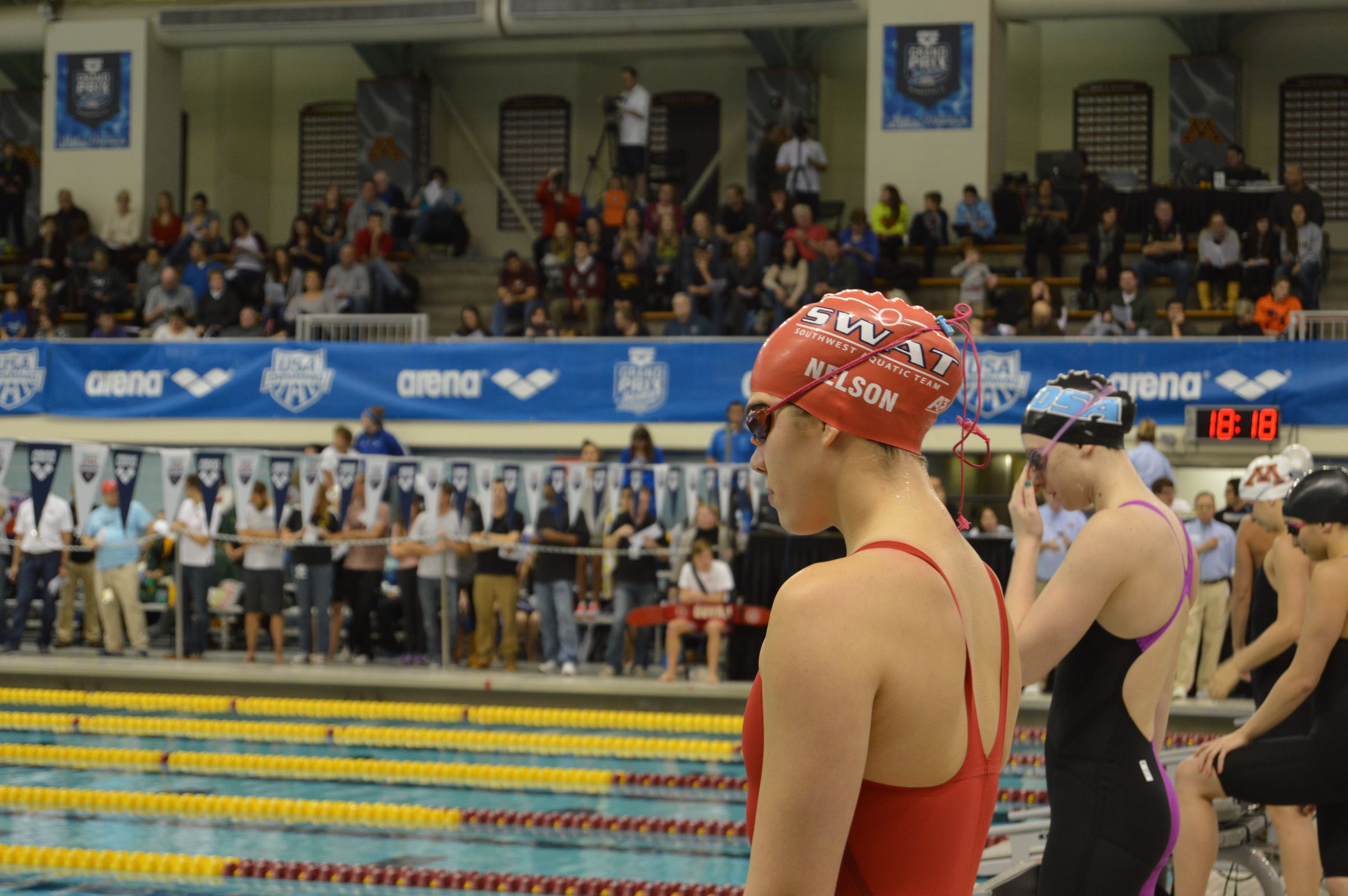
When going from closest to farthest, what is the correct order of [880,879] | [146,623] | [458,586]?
[880,879]
[458,586]
[146,623]

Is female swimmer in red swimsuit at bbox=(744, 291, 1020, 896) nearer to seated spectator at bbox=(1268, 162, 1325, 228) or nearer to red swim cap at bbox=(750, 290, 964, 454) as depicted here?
red swim cap at bbox=(750, 290, 964, 454)

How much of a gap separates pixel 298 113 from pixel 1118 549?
2195 cm

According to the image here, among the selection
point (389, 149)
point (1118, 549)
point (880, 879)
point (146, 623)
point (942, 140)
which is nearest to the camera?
point (880, 879)

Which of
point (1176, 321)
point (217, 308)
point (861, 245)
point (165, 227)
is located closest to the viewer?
point (1176, 321)

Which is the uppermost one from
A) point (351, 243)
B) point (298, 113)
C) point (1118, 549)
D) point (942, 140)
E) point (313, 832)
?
point (298, 113)

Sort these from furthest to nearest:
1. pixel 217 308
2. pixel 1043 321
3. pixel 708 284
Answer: pixel 217 308 < pixel 708 284 < pixel 1043 321

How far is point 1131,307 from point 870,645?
13.7 metres

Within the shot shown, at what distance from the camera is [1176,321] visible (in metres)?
13.9

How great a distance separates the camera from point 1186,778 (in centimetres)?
417

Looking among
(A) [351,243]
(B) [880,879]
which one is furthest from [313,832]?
(A) [351,243]

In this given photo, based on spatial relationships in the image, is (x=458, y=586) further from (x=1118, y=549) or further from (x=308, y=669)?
(x=1118, y=549)

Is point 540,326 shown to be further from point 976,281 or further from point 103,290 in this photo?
point 103,290

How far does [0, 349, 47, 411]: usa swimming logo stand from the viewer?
15.8 meters

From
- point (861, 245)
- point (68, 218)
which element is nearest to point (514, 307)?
point (861, 245)
